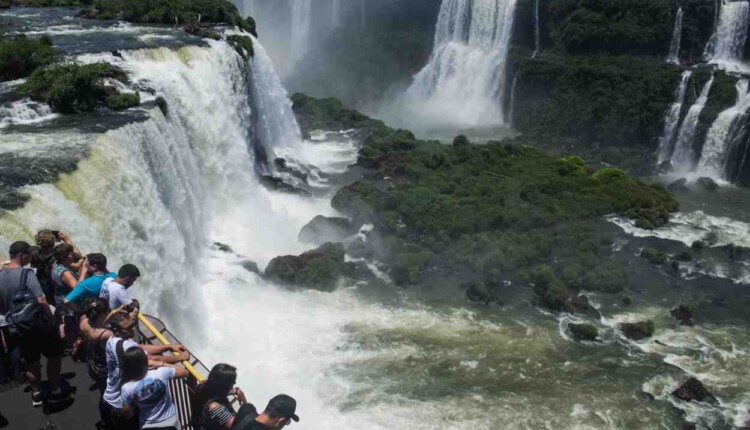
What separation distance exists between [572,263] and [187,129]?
1378 centimetres

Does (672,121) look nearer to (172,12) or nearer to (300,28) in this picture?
(172,12)

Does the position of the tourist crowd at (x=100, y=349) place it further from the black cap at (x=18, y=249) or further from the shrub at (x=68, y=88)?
the shrub at (x=68, y=88)

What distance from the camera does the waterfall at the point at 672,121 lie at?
3406 cm

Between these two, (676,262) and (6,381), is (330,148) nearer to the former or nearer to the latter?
(676,262)

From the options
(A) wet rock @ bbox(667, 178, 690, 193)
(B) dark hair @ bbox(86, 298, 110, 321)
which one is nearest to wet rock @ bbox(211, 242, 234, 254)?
(B) dark hair @ bbox(86, 298, 110, 321)

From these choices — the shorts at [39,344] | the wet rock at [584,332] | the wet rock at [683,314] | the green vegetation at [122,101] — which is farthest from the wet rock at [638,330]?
the green vegetation at [122,101]

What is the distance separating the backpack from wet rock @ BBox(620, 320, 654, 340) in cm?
1588

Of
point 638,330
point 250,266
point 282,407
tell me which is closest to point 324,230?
point 250,266

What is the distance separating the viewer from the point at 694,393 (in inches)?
648

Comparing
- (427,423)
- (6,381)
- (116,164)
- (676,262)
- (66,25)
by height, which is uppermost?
(66,25)

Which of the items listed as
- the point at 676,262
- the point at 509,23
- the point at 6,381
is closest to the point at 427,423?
the point at 6,381

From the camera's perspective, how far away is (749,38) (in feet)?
113

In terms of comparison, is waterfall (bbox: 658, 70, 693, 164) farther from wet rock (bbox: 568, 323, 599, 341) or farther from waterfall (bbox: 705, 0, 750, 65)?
wet rock (bbox: 568, 323, 599, 341)

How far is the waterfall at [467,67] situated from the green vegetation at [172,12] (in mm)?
15330
